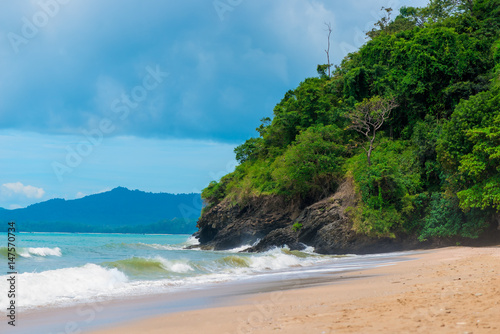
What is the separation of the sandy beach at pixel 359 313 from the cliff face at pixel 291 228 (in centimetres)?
1709

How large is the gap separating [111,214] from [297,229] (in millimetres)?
145594

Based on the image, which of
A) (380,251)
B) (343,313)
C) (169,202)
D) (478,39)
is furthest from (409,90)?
(169,202)

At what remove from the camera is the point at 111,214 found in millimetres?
163750

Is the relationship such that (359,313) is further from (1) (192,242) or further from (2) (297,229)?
(1) (192,242)

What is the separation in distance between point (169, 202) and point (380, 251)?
132m

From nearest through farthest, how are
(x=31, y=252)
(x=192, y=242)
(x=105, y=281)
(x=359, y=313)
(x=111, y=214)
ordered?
(x=359, y=313) < (x=105, y=281) < (x=31, y=252) < (x=192, y=242) < (x=111, y=214)

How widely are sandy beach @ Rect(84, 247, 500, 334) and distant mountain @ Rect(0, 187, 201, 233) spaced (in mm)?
118815

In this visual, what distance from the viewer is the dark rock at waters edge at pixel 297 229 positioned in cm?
2531

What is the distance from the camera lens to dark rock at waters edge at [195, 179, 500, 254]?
25.3 meters

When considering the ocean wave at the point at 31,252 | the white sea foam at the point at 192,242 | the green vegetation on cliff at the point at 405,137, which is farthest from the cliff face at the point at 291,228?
the ocean wave at the point at 31,252

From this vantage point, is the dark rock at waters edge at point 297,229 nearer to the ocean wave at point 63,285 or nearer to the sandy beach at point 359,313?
the ocean wave at point 63,285

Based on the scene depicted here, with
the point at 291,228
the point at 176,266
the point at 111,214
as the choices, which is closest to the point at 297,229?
the point at 291,228

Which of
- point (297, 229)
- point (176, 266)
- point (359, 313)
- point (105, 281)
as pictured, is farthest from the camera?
point (297, 229)

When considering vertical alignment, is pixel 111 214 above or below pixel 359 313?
above
